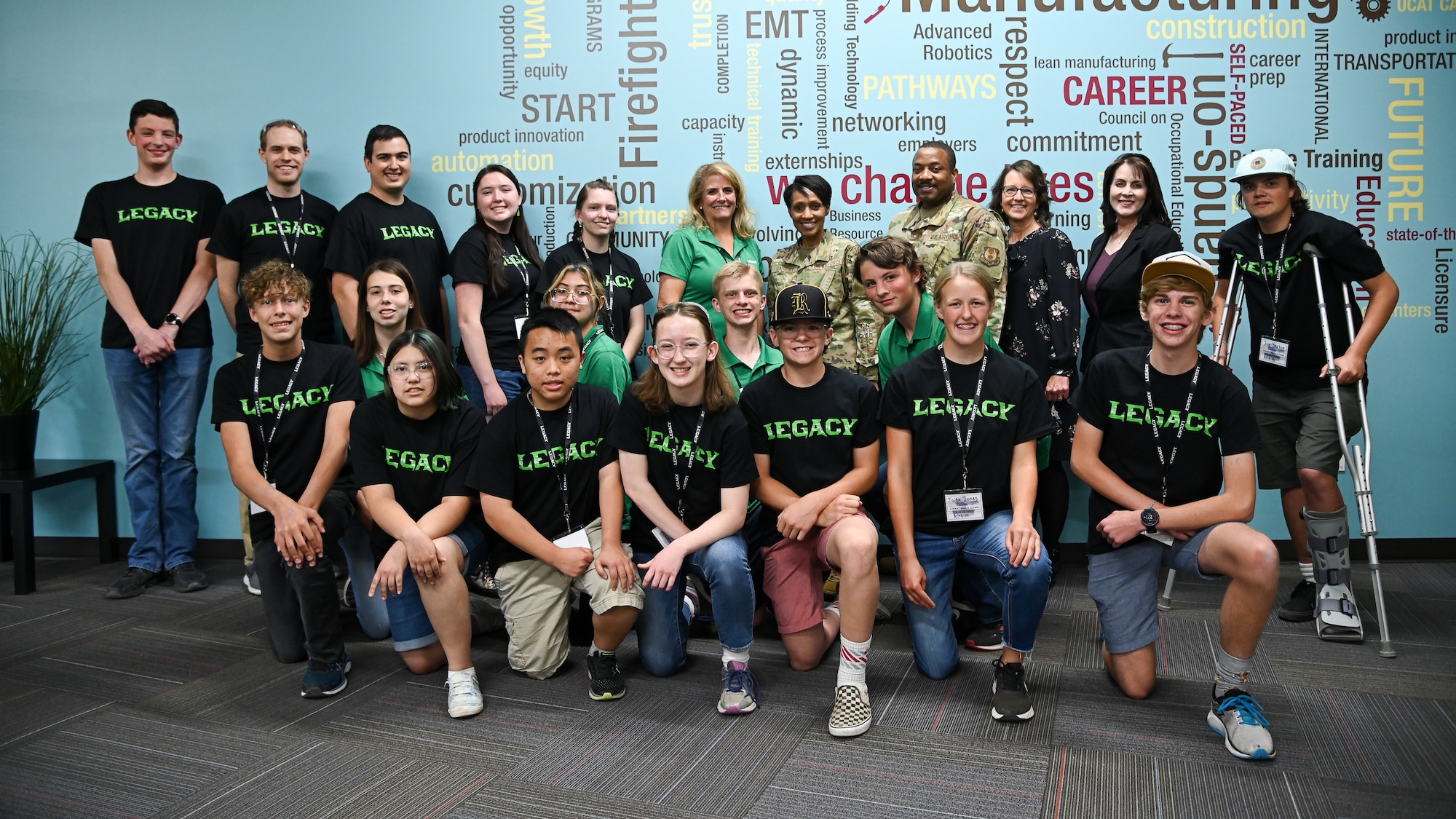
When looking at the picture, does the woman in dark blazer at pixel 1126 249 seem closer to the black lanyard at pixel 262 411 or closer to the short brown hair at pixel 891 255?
the short brown hair at pixel 891 255

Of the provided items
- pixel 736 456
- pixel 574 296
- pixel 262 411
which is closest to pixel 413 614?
pixel 262 411

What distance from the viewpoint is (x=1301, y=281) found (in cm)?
322

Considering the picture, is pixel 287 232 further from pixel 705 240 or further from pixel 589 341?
pixel 705 240

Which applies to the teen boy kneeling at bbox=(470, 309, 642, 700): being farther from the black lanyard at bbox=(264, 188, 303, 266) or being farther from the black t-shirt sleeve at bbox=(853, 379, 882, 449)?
the black lanyard at bbox=(264, 188, 303, 266)

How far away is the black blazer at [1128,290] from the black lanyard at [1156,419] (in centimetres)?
99

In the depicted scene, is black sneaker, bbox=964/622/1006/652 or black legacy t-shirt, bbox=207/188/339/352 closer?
black sneaker, bbox=964/622/1006/652

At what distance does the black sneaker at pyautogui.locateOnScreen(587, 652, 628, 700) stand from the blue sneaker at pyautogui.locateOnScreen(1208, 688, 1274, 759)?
5.21 feet

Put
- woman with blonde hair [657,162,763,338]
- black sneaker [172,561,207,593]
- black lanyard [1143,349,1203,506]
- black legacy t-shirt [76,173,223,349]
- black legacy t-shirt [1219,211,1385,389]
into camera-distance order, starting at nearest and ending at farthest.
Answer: black lanyard [1143,349,1203,506], black legacy t-shirt [1219,211,1385,389], woman with blonde hair [657,162,763,338], black sneaker [172,561,207,593], black legacy t-shirt [76,173,223,349]

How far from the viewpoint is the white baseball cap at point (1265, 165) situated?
3090 mm

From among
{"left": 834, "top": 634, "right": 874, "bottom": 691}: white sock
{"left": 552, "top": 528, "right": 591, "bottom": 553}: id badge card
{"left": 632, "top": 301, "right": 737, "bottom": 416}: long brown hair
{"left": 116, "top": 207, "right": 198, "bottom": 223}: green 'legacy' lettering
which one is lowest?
{"left": 834, "top": 634, "right": 874, "bottom": 691}: white sock

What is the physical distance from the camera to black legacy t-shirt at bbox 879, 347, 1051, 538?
2674mm

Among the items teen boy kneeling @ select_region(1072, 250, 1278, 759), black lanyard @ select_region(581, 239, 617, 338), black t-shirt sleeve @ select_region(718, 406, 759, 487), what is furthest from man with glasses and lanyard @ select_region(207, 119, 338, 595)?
teen boy kneeling @ select_region(1072, 250, 1278, 759)

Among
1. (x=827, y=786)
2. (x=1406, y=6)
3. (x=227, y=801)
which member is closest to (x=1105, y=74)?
(x=1406, y=6)

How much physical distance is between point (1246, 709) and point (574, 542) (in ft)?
6.09
